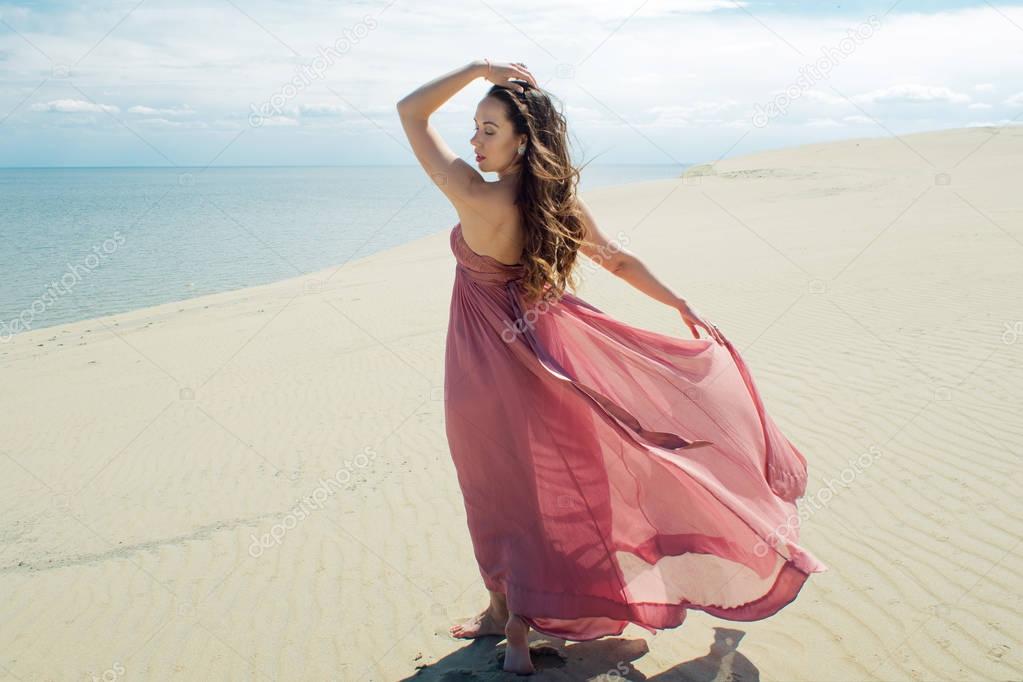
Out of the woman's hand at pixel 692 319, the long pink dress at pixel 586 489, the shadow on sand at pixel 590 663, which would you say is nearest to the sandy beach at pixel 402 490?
the shadow on sand at pixel 590 663

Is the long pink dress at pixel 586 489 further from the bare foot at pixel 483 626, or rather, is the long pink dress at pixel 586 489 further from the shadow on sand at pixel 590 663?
the bare foot at pixel 483 626

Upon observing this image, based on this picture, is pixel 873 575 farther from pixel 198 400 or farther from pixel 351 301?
pixel 351 301

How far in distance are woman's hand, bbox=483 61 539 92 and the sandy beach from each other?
2.19 m

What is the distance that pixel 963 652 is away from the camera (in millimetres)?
3301

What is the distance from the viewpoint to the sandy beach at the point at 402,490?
359 centimetres

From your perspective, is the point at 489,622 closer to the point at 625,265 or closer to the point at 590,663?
the point at 590,663

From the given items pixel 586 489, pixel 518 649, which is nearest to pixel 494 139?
pixel 586 489

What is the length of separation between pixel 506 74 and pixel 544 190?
43 centimetres

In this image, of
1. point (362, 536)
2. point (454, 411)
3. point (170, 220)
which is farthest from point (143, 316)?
point (170, 220)

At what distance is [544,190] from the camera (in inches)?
120

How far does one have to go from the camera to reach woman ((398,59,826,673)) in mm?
3045

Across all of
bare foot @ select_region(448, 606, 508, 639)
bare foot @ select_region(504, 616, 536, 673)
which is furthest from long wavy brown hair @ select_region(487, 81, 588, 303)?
bare foot @ select_region(448, 606, 508, 639)

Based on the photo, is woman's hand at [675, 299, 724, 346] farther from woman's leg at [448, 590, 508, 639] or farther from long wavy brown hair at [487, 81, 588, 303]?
woman's leg at [448, 590, 508, 639]

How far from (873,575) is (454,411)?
7.38 ft
